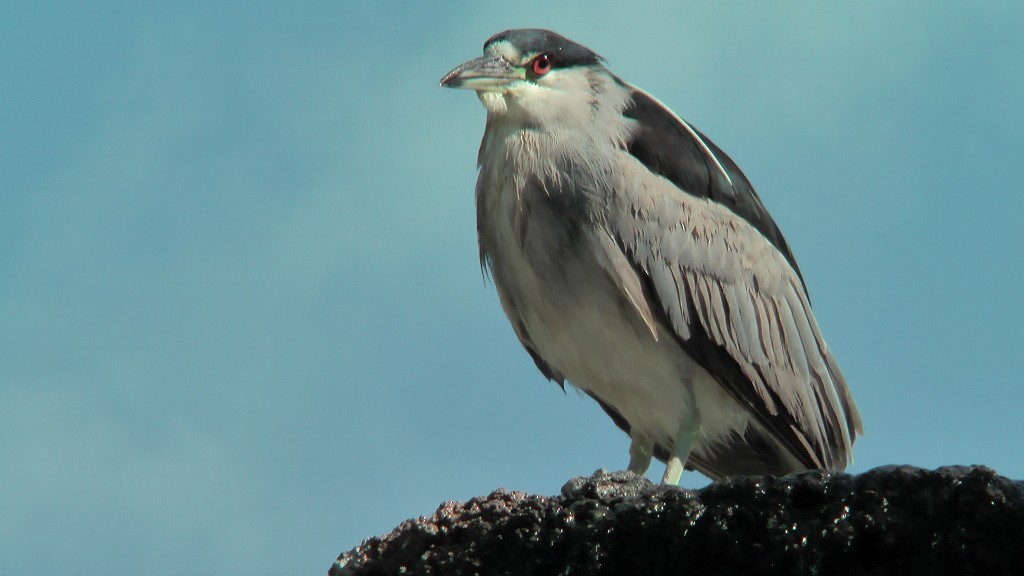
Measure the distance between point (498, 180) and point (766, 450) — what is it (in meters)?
1.45

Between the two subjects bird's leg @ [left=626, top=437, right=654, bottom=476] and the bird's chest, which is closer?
the bird's chest

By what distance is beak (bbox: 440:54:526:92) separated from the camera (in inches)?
165

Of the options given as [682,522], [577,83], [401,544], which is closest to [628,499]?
[682,522]

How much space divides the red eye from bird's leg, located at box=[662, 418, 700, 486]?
138 cm

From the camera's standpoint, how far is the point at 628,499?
2.51 metres

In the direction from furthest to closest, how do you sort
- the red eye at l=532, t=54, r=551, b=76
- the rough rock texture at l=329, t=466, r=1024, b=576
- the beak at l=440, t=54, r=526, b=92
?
the red eye at l=532, t=54, r=551, b=76
the beak at l=440, t=54, r=526, b=92
the rough rock texture at l=329, t=466, r=1024, b=576

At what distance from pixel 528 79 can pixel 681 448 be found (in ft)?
4.77

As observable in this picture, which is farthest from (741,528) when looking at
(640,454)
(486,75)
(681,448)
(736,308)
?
(486,75)

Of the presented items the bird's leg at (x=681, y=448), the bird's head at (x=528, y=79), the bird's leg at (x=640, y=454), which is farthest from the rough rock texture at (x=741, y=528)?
the bird's head at (x=528, y=79)

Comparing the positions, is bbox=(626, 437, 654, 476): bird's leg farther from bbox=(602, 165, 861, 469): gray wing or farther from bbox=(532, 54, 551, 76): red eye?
bbox=(532, 54, 551, 76): red eye

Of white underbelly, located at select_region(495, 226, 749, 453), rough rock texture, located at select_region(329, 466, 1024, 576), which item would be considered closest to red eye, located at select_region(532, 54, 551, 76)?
white underbelly, located at select_region(495, 226, 749, 453)

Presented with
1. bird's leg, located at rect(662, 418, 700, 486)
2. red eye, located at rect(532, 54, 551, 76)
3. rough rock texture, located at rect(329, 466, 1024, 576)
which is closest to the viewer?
rough rock texture, located at rect(329, 466, 1024, 576)

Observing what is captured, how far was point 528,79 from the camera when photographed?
433 cm

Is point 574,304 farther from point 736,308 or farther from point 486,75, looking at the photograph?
point 486,75
